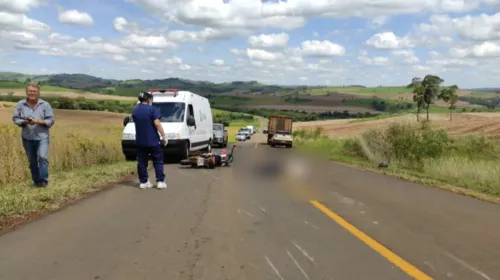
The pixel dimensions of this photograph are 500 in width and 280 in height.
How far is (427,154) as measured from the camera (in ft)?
66.3

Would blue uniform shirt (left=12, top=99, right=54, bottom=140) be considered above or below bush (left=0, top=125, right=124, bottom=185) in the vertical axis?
above

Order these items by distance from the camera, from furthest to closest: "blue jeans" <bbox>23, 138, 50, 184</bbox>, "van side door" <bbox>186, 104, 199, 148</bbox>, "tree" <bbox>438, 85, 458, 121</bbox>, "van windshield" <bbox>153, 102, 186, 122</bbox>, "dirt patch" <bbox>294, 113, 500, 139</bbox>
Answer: "tree" <bbox>438, 85, 458, 121</bbox>
"dirt patch" <bbox>294, 113, 500, 139</bbox>
"van side door" <bbox>186, 104, 199, 148</bbox>
"van windshield" <bbox>153, 102, 186, 122</bbox>
"blue jeans" <bbox>23, 138, 50, 184</bbox>

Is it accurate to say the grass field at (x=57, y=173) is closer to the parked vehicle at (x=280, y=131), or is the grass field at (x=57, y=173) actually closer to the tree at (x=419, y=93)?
the parked vehicle at (x=280, y=131)

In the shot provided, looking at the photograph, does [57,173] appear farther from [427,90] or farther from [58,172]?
[427,90]

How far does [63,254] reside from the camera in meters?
4.89

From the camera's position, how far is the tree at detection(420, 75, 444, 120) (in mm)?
94438

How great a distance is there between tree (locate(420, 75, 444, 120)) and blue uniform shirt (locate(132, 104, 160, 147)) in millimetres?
93624

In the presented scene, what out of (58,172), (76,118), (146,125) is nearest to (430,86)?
(76,118)

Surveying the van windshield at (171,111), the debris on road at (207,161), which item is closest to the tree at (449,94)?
the van windshield at (171,111)

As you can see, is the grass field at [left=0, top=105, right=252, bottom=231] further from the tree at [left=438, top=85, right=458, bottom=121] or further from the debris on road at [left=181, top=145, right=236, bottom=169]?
the tree at [left=438, top=85, right=458, bottom=121]

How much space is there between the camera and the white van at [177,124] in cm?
1644

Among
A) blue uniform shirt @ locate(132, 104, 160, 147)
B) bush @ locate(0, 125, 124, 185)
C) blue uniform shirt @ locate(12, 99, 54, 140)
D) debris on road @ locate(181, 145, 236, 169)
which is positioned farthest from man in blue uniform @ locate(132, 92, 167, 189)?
debris on road @ locate(181, 145, 236, 169)

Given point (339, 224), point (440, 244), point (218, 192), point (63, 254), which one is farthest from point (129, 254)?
point (218, 192)

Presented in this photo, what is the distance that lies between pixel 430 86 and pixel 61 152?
304 ft
